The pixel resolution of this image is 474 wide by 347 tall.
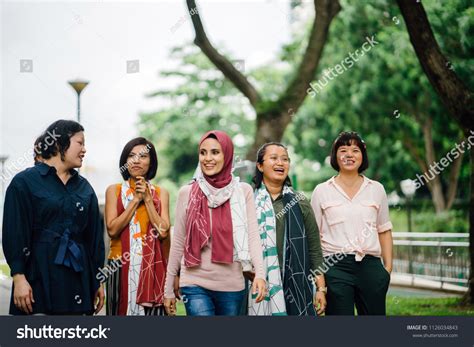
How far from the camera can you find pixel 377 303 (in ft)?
16.6

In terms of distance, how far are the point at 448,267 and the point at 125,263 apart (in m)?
9.08

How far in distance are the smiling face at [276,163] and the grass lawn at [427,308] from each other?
3.98 m

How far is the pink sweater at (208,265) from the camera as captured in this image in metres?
4.53

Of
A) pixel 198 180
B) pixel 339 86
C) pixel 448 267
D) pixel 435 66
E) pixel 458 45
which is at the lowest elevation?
pixel 448 267

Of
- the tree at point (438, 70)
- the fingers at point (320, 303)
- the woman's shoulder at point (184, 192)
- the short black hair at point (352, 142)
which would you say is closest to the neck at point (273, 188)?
the short black hair at point (352, 142)

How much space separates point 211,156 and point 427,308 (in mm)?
5625

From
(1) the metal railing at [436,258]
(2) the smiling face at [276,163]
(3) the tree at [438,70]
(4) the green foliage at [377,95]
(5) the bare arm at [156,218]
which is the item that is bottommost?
(1) the metal railing at [436,258]

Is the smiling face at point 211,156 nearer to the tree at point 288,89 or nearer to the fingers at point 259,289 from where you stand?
the fingers at point 259,289

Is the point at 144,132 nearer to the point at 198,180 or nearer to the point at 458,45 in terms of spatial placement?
the point at 458,45

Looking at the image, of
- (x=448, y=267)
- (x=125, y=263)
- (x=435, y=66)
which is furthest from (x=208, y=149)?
(x=448, y=267)

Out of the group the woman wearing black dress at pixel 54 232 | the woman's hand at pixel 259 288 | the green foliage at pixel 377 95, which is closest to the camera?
the woman's hand at pixel 259 288

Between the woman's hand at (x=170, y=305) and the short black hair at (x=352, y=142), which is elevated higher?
the short black hair at (x=352, y=142)

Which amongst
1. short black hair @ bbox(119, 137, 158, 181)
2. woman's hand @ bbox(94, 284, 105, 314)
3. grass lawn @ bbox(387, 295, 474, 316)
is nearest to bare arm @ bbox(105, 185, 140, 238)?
short black hair @ bbox(119, 137, 158, 181)

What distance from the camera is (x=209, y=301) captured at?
4.53 metres
